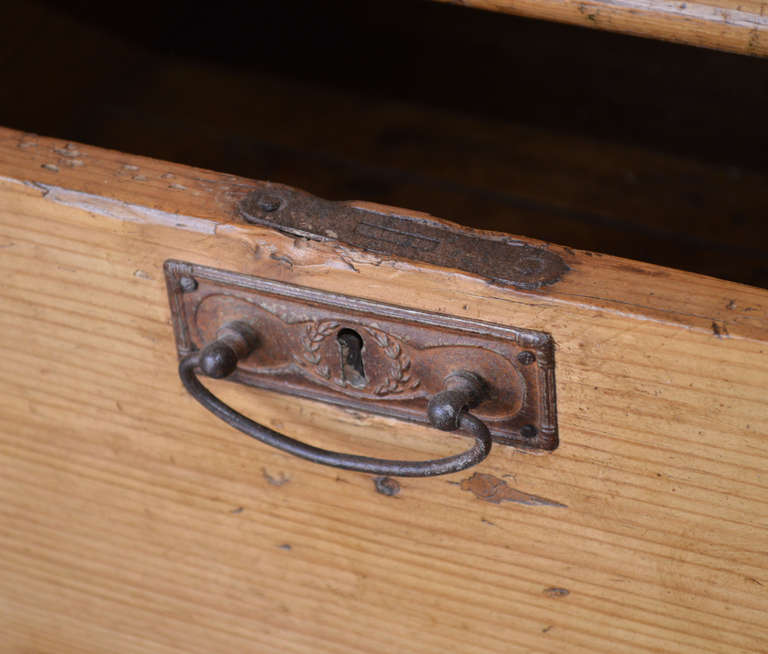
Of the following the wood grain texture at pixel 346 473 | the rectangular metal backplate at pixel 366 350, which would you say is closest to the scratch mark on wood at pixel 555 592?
the wood grain texture at pixel 346 473

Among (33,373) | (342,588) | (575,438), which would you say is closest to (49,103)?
(33,373)

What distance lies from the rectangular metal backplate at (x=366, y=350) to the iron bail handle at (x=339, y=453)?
0.03 ft

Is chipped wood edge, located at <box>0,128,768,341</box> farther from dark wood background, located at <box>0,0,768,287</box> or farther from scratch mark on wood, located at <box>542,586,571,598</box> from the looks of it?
dark wood background, located at <box>0,0,768,287</box>

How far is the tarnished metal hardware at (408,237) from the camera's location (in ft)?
1.77

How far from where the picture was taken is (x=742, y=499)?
0.56 metres

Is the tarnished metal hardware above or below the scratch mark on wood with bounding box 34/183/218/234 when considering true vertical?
above

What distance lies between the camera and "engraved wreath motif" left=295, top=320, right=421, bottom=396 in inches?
22.8

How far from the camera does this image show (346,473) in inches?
26.4

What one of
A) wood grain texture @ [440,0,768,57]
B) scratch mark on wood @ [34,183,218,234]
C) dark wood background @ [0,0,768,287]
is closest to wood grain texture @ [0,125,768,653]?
Result: scratch mark on wood @ [34,183,218,234]

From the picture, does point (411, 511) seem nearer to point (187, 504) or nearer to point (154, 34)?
point (187, 504)

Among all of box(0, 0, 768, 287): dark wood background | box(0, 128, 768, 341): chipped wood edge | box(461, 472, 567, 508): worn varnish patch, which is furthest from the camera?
box(0, 0, 768, 287): dark wood background

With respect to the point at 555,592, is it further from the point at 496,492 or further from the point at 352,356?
the point at 352,356

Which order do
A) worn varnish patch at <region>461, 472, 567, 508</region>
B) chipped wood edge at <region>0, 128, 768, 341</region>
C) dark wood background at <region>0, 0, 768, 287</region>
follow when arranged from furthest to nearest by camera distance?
dark wood background at <region>0, 0, 768, 287</region>, worn varnish patch at <region>461, 472, 567, 508</region>, chipped wood edge at <region>0, 128, 768, 341</region>

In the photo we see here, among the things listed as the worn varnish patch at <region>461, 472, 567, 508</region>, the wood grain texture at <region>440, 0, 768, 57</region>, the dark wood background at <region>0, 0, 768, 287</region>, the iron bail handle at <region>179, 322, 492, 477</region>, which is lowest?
the iron bail handle at <region>179, 322, 492, 477</region>
